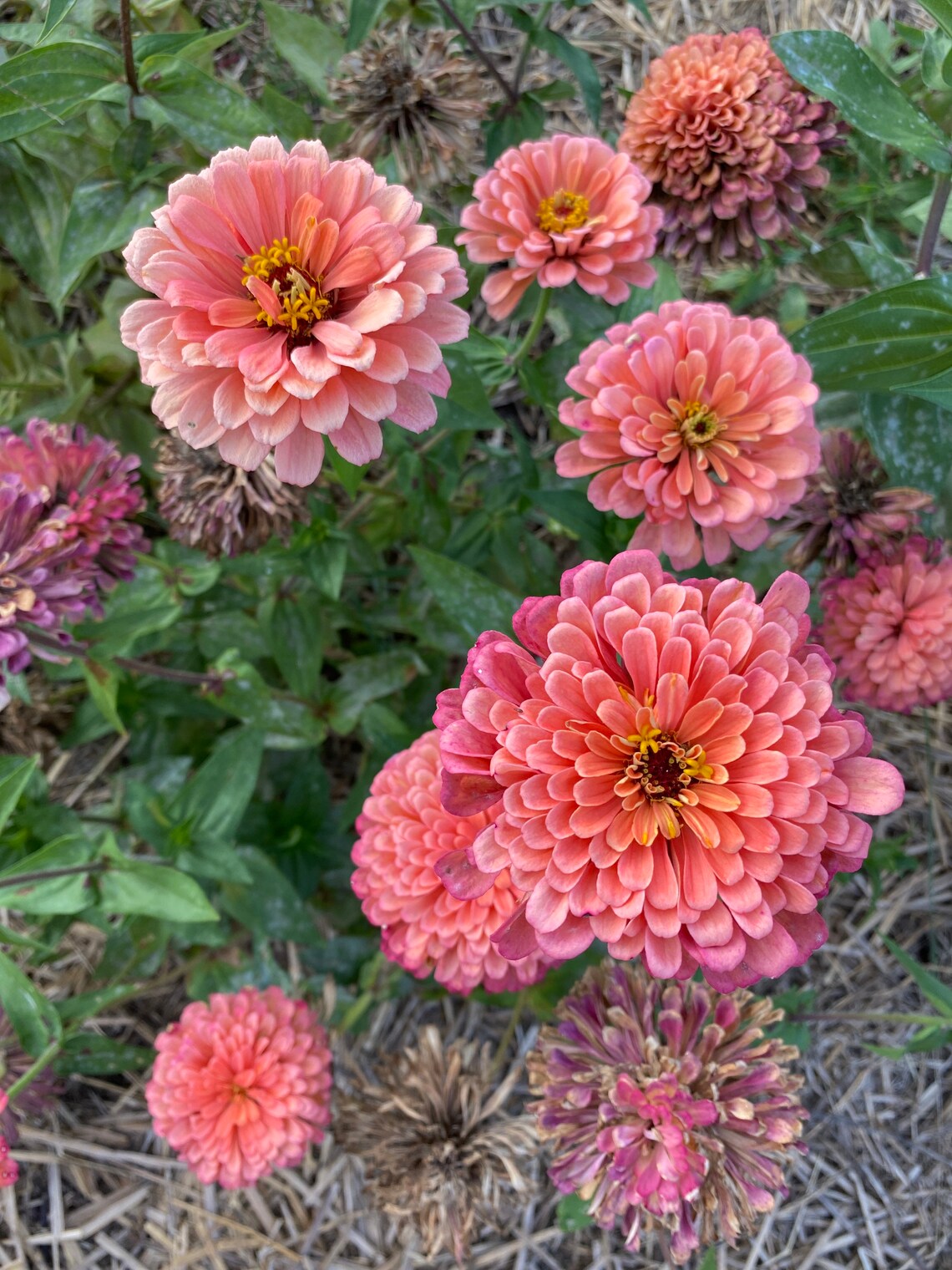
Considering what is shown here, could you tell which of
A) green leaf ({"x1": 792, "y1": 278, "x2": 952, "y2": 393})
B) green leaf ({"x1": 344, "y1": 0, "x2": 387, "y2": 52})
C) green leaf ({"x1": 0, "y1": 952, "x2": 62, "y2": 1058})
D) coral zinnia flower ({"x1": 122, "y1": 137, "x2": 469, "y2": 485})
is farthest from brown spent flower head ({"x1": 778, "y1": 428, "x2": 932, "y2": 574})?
green leaf ({"x1": 0, "y1": 952, "x2": 62, "y2": 1058})

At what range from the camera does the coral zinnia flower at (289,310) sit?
3.00ft

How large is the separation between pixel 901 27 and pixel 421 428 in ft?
4.87

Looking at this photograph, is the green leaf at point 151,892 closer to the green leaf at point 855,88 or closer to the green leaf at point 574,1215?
the green leaf at point 574,1215

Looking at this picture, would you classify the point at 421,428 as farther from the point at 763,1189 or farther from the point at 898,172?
the point at 898,172

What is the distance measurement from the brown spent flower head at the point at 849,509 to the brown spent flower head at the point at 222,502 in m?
0.81

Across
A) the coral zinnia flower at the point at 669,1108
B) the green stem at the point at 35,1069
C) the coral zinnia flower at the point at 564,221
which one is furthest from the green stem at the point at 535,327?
the green stem at the point at 35,1069

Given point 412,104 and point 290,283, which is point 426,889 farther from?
point 412,104

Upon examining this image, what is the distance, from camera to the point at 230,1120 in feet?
4.83

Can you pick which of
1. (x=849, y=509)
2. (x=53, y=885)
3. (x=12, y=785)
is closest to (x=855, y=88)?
(x=849, y=509)

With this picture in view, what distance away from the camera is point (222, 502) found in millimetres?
1345

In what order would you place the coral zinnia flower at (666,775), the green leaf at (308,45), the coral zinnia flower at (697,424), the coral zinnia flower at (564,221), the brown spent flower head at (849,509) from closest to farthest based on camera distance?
the coral zinnia flower at (666,775), the coral zinnia flower at (697,424), the coral zinnia flower at (564,221), the brown spent flower head at (849,509), the green leaf at (308,45)

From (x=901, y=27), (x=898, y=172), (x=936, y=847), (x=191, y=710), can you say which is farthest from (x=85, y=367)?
(x=936, y=847)

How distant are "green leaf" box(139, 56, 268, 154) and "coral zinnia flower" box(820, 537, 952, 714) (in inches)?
44.6

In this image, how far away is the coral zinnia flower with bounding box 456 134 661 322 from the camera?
1.22 meters
